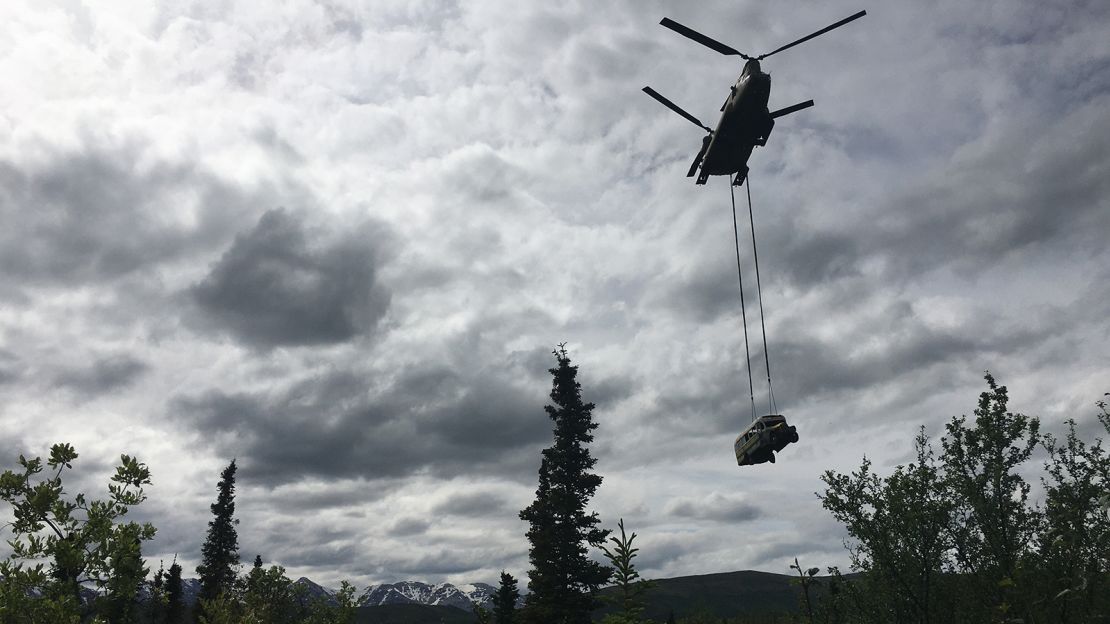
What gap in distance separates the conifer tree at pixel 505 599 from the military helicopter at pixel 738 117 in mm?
45781

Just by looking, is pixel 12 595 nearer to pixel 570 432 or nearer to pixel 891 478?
pixel 891 478

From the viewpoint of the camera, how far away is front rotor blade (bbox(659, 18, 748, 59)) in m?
19.0

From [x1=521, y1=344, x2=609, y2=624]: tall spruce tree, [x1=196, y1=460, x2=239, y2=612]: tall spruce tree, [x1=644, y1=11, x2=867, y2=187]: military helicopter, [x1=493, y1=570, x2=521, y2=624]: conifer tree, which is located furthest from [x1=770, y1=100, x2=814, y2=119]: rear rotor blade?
[x1=196, y1=460, x2=239, y2=612]: tall spruce tree

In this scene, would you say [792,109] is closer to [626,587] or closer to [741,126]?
[741,126]

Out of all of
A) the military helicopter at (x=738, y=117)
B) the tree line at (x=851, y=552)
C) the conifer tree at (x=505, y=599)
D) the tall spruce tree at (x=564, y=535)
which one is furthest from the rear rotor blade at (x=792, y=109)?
the conifer tree at (x=505, y=599)

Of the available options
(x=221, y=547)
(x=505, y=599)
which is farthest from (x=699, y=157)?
(x=221, y=547)

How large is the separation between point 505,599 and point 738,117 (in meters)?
51.2

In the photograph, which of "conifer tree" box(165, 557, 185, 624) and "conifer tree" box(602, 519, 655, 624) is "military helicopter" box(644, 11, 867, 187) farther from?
"conifer tree" box(165, 557, 185, 624)

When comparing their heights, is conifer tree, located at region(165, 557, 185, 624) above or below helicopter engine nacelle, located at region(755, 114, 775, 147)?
below

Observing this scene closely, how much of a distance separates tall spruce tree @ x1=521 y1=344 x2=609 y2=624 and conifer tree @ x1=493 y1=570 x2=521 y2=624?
15.5m

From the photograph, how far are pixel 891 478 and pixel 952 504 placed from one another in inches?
100

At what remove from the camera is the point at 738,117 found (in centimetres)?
2134

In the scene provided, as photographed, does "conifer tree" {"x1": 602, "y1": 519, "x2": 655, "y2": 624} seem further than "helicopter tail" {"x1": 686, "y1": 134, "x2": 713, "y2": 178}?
No

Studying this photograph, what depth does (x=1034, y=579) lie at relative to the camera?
25.7m
